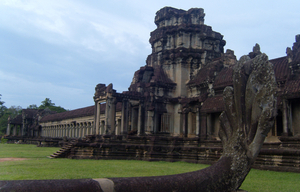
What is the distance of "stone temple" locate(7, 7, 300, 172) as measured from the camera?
15797 millimetres


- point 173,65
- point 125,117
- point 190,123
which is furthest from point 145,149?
point 173,65

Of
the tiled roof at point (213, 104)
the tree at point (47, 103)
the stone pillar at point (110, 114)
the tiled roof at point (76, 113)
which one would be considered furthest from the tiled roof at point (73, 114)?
the tree at point (47, 103)

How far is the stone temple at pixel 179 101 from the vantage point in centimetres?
1580

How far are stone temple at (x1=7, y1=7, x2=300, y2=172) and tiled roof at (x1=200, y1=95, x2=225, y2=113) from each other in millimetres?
77

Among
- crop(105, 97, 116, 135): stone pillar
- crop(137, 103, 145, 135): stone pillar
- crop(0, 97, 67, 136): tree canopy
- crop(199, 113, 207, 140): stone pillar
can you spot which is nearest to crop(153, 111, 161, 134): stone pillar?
crop(137, 103, 145, 135): stone pillar

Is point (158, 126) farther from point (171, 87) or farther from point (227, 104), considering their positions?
point (227, 104)

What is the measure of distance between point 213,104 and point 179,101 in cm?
487

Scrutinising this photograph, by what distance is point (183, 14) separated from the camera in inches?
1030

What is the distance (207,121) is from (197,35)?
9.37 meters

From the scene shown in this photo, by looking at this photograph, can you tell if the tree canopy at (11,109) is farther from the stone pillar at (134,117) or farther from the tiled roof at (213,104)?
the tiled roof at (213,104)

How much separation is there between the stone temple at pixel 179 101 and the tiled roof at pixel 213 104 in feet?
0.25

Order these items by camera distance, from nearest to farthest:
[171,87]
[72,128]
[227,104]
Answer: [227,104], [171,87], [72,128]

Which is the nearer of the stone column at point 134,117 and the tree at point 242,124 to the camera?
the tree at point 242,124

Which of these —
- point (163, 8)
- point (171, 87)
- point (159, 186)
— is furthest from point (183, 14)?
point (159, 186)
